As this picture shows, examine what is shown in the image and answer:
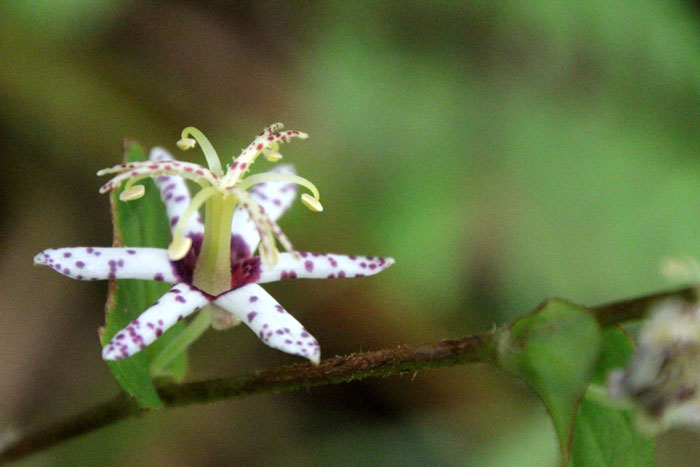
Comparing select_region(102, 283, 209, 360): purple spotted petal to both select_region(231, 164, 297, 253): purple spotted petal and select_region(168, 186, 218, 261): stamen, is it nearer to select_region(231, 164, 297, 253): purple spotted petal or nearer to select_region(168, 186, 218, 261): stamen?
select_region(168, 186, 218, 261): stamen

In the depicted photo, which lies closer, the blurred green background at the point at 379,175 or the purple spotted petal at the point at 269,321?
the purple spotted petal at the point at 269,321

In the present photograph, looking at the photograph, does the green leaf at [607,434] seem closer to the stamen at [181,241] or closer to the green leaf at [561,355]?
the green leaf at [561,355]

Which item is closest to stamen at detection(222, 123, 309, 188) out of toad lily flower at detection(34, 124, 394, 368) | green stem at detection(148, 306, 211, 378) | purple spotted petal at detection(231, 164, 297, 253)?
toad lily flower at detection(34, 124, 394, 368)

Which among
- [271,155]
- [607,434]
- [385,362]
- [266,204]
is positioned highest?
[271,155]

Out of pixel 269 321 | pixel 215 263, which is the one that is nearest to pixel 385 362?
pixel 269 321

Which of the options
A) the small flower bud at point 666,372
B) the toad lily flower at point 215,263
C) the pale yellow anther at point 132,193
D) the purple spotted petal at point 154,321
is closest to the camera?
the small flower bud at point 666,372

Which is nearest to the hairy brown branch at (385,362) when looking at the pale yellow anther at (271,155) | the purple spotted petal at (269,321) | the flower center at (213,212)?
the purple spotted petal at (269,321)

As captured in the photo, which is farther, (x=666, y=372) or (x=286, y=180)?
(x=286, y=180)

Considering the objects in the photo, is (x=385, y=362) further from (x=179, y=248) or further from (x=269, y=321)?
(x=179, y=248)
